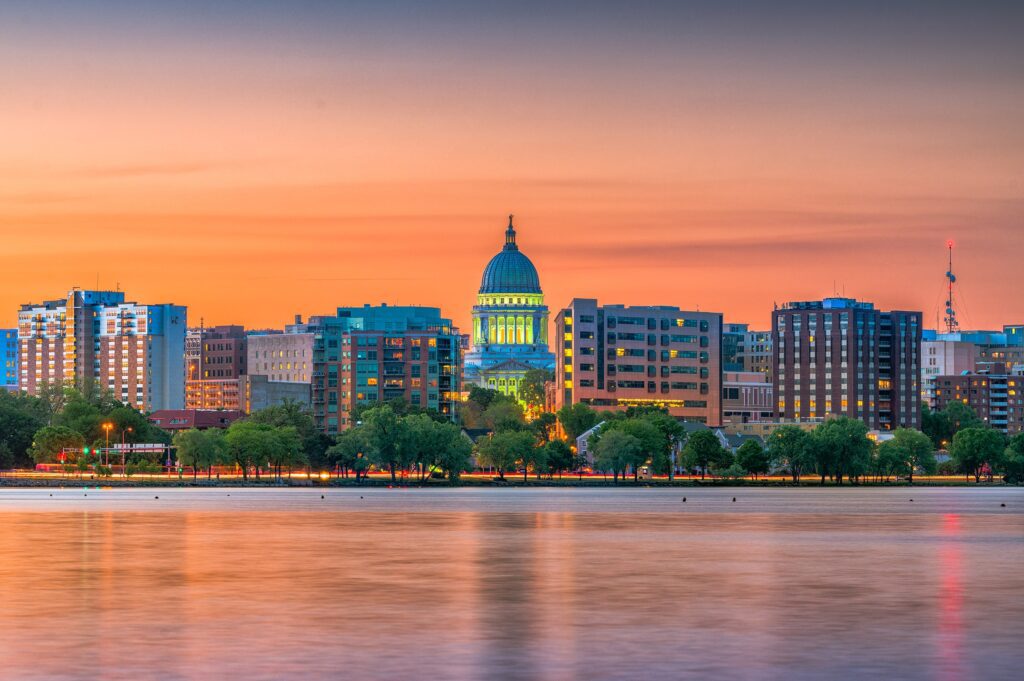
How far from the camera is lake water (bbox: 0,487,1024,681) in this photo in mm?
40000

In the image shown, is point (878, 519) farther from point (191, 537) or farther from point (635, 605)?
point (635, 605)

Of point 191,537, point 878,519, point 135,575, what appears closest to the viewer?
point 135,575

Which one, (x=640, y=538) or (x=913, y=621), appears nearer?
(x=913, y=621)

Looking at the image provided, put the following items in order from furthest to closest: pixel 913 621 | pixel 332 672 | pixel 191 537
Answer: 1. pixel 191 537
2. pixel 913 621
3. pixel 332 672

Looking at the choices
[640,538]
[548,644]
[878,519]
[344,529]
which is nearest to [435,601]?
[548,644]

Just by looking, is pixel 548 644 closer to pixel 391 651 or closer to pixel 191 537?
pixel 391 651

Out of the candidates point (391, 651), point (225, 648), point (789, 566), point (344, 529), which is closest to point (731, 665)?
point (391, 651)

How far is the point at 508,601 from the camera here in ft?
177

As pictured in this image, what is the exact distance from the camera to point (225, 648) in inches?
1666

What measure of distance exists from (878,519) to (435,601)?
67.3 metres

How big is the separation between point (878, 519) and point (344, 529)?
37568 mm

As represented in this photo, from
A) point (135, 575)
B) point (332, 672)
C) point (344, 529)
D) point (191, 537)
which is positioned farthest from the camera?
point (344, 529)

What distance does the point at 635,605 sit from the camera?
52.4m

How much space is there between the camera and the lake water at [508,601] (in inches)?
1575
